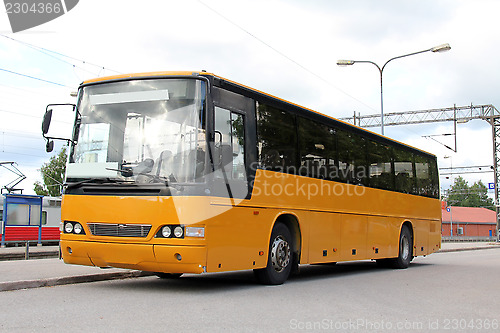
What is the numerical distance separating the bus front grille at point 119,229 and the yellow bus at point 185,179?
0.06 ft

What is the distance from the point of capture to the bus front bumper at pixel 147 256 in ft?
29.0

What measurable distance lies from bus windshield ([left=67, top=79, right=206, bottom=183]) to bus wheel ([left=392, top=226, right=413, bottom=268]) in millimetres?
9891

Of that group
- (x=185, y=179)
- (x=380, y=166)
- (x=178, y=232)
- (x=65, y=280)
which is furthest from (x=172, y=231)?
(x=380, y=166)

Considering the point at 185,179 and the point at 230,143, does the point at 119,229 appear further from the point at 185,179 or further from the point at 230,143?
the point at 230,143

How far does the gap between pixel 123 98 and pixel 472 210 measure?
11157cm

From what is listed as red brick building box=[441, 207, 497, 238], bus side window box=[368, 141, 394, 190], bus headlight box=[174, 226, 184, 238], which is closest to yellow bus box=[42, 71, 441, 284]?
bus headlight box=[174, 226, 184, 238]

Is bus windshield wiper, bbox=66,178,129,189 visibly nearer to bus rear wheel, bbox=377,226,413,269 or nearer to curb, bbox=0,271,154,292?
curb, bbox=0,271,154,292

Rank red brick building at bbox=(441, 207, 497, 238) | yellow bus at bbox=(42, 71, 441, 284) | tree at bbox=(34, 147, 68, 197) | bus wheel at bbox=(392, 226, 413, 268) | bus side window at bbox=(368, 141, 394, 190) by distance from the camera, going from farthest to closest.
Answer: red brick building at bbox=(441, 207, 497, 238) < tree at bbox=(34, 147, 68, 197) < bus wheel at bbox=(392, 226, 413, 268) < bus side window at bbox=(368, 141, 394, 190) < yellow bus at bbox=(42, 71, 441, 284)

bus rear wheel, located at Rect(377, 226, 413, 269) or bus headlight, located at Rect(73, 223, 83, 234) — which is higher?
bus headlight, located at Rect(73, 223, 83, 234)

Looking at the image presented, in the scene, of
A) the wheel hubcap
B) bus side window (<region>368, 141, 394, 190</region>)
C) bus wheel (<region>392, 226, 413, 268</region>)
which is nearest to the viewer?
the wheel hubcap

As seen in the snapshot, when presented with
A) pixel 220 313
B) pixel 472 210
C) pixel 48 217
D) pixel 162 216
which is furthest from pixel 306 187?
pixel 472 210

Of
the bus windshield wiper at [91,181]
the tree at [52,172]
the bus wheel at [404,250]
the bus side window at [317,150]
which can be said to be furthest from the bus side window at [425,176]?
the tree at [52,172]

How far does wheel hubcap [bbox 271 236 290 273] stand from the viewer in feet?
35.4

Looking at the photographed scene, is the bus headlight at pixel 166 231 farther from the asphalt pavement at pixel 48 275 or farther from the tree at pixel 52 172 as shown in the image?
the tree at pixel 52 172
